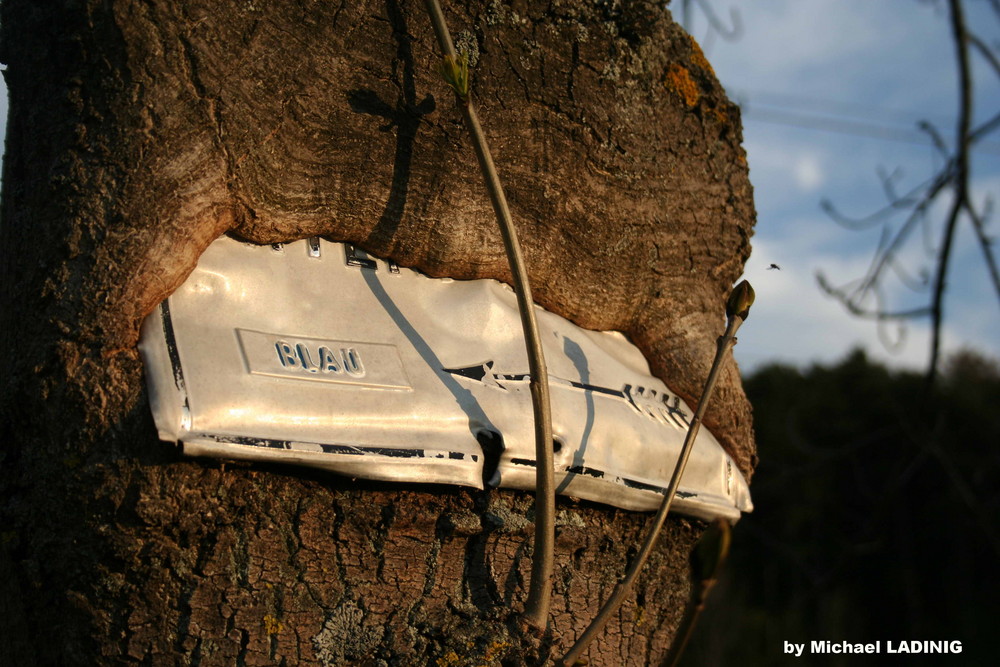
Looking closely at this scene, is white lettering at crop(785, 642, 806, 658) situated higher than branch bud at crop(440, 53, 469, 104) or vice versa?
branch bud at crop(440, 53, 469, 104)

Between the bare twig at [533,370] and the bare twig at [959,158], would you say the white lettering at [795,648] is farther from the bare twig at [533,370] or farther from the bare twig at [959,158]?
the bare twig at [533,370]

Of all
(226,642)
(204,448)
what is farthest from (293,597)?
(204,448)

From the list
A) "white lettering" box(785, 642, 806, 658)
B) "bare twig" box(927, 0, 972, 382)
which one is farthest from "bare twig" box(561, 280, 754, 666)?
"white lettering" box(785, 642, 806, 658)

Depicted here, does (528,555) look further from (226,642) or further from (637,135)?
(637,135)

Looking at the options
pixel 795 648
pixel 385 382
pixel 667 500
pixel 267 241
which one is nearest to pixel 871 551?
pixel 795 648

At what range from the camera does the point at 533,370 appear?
1.25m

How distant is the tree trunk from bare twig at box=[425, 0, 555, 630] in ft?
0.17

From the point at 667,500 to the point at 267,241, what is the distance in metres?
0.74

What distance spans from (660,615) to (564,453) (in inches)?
15.7

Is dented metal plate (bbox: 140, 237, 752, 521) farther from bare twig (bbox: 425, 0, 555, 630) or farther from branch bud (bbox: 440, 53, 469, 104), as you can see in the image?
branch bud (bbox: 440, 53, 469, 104)

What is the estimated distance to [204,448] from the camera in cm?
105

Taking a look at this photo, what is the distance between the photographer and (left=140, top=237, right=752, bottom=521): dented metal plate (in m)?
1.11

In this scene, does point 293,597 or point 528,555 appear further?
point 528,555

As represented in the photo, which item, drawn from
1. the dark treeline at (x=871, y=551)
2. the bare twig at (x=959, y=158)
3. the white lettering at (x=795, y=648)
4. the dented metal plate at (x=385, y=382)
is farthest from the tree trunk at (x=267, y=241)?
the dark treeline at (x=871, y=551)
